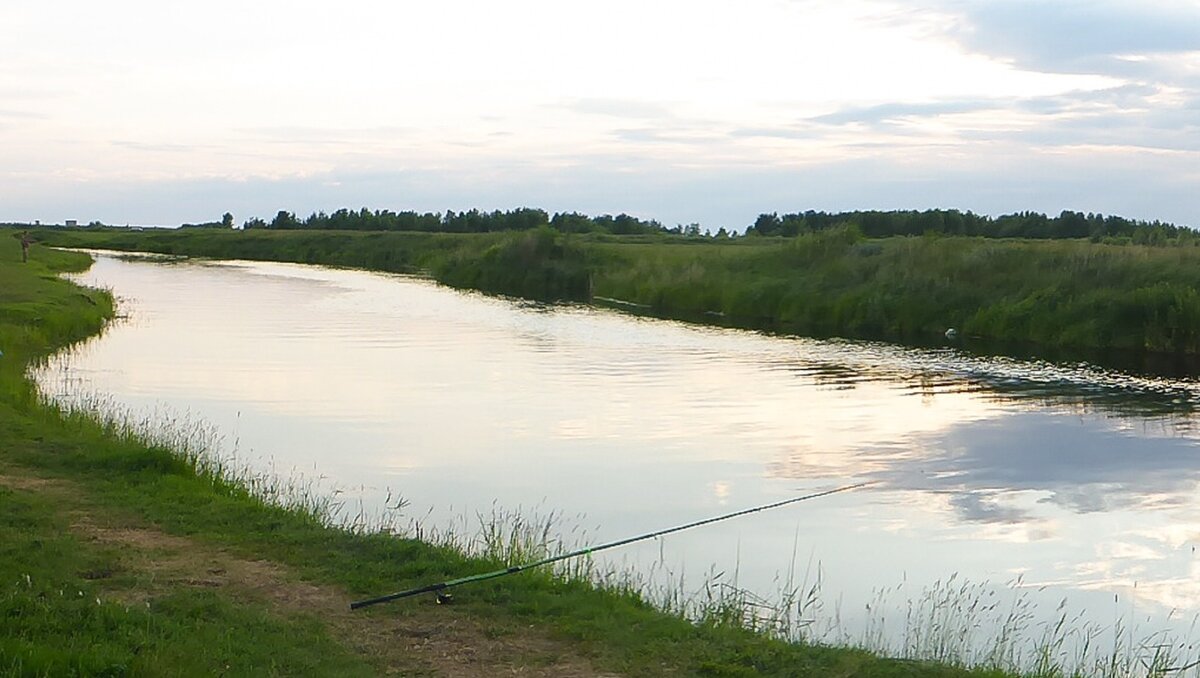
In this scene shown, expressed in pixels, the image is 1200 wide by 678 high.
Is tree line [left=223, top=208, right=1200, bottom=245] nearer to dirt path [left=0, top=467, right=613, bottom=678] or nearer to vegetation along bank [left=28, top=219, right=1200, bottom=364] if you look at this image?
vegetation along bank [left=28, top=219, right=1200, bottom=364]

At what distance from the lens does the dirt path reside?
7.02 metres

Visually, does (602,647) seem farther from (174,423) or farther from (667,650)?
(174,423)

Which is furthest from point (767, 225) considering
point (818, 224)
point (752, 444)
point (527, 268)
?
point (752, 444)

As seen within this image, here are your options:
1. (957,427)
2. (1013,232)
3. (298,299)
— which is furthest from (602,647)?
(1013,232)

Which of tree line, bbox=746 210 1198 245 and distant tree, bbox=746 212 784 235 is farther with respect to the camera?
distant tree, bbox=746 212 784 235

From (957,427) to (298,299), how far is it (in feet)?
98.4

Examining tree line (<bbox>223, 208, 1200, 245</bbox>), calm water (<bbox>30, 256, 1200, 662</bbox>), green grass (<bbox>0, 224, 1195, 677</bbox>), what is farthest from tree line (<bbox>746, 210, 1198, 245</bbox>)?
green grass (<bbox>0, 224, 1195, 677</bbox>)

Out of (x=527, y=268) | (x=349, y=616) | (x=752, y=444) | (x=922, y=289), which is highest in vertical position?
(x=922, y=289)

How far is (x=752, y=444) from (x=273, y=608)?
996 cm

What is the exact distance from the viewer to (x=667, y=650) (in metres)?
7.37

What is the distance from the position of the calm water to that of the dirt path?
2748 mm

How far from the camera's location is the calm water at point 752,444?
36.2ft

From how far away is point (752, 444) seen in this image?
16828 mm

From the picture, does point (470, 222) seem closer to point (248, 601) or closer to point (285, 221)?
point (285, 221)
